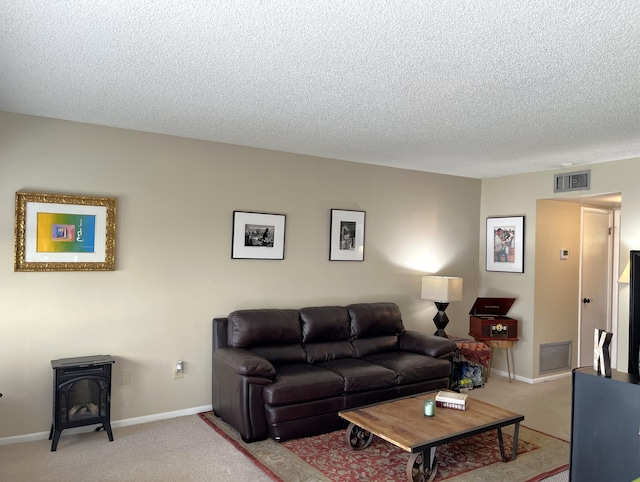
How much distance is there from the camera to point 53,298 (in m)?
3.82

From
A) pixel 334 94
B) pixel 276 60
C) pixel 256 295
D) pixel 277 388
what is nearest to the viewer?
pixel 276 60

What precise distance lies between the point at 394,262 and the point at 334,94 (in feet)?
9.73

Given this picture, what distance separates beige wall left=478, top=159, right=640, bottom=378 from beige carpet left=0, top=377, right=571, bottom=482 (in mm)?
1431

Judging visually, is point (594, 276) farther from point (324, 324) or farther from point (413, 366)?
point (324, 324)

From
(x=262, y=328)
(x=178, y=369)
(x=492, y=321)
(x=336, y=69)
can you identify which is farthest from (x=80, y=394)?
(x=492, y=321)

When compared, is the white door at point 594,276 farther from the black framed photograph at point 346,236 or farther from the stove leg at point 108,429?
the stove leg at point 108,429

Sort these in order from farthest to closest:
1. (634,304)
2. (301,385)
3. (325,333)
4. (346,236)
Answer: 1. (346,236)
2. (325,333)
3. (634,304)
4. (301,385)

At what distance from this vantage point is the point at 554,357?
19.5 ft

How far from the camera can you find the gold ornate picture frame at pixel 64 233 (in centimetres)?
368

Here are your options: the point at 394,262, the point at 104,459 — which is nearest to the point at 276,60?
the point at 104,459

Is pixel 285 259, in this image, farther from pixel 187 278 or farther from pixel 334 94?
pixel 334 94

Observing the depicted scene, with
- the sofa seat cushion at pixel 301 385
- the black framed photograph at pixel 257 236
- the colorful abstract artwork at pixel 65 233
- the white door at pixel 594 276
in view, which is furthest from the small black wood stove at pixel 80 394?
the white door at pixel 594 276

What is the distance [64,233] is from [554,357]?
550cm

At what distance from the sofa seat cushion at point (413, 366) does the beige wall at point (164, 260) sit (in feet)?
2.80
